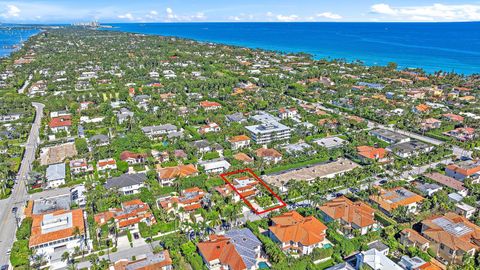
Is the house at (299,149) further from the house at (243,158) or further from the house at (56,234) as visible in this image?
the house at (56,234)

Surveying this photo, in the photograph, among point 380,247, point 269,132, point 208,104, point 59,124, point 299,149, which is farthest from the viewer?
point 208,104

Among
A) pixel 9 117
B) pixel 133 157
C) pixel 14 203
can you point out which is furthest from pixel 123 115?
pixel 14 203

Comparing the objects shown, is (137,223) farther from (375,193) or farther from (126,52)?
(126,52)

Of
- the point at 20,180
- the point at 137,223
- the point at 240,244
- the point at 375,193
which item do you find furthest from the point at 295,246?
the point at 20,180

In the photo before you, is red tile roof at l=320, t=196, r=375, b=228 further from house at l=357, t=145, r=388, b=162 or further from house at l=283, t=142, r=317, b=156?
house at l=283, t=142, r=317, b=156

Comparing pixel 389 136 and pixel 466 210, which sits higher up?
pixel 389 136

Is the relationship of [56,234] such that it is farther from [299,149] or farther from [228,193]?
[299,149]

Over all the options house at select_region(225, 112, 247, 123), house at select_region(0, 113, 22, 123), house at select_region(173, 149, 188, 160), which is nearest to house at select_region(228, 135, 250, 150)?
house at select_region(173, 149, 188, 160)

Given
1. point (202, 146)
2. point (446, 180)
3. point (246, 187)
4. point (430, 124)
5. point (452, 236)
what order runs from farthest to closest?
point (430, 124) → point (202, 146) → point (446, 180) → point (246, 187) → point (452, 236)
